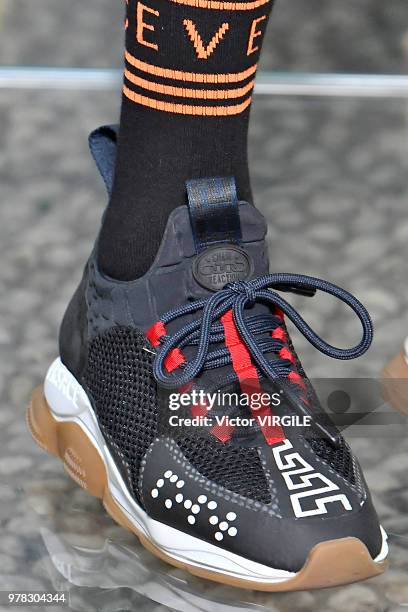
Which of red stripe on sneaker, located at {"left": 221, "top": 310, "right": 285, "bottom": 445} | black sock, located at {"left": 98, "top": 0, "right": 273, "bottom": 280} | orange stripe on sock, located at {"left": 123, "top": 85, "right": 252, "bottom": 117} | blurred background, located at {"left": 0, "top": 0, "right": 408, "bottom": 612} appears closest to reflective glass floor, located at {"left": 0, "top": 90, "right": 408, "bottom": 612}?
blurred background, located at {"left": 0, "top": 0, "right": 408, "bottom": 612}

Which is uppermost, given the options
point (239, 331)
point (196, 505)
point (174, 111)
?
point (174, 111)

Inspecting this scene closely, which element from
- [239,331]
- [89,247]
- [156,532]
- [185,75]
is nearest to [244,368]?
[239,331]

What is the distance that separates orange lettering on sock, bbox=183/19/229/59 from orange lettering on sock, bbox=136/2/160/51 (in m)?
0.03

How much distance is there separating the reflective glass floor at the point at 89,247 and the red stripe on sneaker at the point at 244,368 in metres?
0.15

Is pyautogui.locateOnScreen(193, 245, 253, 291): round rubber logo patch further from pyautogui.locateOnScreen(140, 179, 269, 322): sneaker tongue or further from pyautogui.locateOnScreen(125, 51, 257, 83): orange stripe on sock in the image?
pyautogui.locateOnScreen(125, 51, 257, 83): orange stripe on sock

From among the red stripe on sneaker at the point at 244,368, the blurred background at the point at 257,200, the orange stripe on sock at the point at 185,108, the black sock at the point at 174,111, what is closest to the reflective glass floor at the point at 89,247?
the blurred background at the point at 257,200

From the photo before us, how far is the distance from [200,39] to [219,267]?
21cm

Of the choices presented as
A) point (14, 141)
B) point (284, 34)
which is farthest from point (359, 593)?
point (284, 34)

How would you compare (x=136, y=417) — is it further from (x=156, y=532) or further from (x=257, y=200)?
(x=257, y=200)

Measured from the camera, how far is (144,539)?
993mm

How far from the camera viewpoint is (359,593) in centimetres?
95

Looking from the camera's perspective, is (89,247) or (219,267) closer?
(219,267)

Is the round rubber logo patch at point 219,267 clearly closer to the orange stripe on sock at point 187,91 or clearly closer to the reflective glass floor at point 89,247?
the orange stripe on sock at point 187,91

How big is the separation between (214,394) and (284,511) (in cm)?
13
